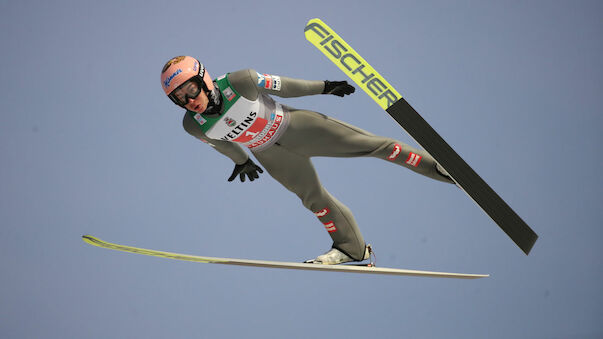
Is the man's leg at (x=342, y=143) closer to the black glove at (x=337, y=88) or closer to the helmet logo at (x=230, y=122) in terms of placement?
the black glove at (x=337, y=88)

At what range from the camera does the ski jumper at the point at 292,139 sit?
2594mm

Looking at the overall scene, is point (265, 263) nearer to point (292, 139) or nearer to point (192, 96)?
point (292, 139)

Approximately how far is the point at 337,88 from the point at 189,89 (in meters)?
0.64

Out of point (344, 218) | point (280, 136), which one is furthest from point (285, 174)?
point (344, 218)

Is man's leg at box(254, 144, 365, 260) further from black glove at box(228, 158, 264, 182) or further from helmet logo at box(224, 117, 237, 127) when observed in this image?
helmet logo at box(224, 117, 237, 127)

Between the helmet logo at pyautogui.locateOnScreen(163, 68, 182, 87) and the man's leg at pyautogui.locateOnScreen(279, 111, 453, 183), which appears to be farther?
the man's leg at pyautogui.locateOnScreen(279, 111, 453, 183)

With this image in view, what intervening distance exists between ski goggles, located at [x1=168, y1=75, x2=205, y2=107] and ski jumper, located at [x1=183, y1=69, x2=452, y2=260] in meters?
0.13

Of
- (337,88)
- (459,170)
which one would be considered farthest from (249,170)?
(459,170)

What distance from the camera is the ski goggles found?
2.46 meters

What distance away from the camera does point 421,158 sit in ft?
9.27

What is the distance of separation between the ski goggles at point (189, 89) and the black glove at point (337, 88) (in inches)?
21.4

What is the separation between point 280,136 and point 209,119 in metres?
0.32

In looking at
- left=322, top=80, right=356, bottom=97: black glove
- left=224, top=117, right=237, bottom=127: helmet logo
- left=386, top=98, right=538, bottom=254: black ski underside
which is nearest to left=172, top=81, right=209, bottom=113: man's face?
left=224, top=117, right=237, bottom=127: helmet logo

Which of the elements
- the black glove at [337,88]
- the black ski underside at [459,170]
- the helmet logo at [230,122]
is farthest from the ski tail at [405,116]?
the helmet logo at [230,122]
